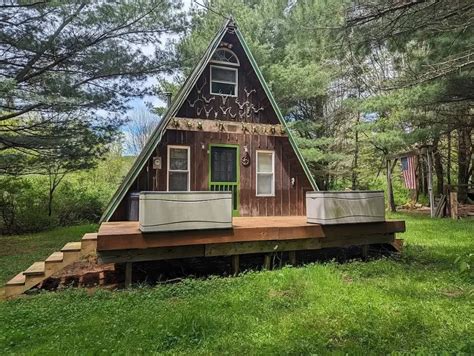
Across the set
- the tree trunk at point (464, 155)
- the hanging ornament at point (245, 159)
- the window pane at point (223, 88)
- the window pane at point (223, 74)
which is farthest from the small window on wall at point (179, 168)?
the tree trunk at point (464, 155)

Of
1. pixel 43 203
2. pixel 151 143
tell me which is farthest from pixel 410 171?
pixel 43 203

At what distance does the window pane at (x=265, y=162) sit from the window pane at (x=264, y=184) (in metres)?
0.13

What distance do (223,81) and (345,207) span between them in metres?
4.46

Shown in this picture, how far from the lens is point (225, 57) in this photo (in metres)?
8.90

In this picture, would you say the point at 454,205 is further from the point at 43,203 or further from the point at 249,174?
the point at 43,203

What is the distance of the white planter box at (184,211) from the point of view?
5371mm

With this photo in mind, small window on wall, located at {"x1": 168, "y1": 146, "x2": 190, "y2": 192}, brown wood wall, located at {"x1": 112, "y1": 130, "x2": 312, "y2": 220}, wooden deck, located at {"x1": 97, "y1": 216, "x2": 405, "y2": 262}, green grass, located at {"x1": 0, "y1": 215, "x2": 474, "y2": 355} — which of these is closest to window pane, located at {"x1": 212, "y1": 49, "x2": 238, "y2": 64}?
brown wood wall, located at {"x1": 112, "y1": 130, "x2": 312, "y2": 220}

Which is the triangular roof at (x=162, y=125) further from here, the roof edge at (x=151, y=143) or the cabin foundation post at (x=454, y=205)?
the cabin foundation post at (x=454, y=205)

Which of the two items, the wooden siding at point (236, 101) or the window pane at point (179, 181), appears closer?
the window pane at point (179, 181)

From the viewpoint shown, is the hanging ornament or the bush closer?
the hanging ornament

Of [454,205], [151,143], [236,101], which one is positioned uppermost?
[236,101]

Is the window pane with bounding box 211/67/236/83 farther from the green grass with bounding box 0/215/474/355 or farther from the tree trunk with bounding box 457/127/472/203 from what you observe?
the tree trunk with bounding box 457/127/472/203

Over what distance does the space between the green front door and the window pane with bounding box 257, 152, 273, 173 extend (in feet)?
2.13

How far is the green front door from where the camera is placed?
28.2 feet
